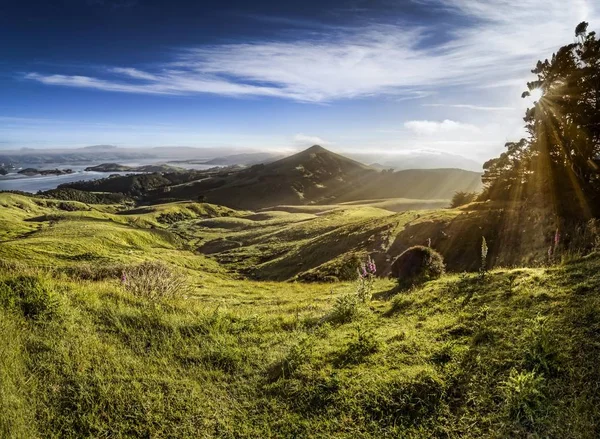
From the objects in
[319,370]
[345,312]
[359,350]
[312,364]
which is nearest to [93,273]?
[345,312]

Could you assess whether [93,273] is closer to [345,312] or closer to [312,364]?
[345,312]

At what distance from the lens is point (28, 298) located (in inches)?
337

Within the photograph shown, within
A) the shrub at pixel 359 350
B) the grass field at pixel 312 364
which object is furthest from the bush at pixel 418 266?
the shrub at pixel 359 350

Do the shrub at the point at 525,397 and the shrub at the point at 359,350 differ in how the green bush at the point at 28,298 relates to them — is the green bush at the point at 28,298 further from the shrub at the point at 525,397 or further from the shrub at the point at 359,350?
the shrub at the point at 525,397

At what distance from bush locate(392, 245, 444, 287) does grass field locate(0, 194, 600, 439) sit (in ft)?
15.5

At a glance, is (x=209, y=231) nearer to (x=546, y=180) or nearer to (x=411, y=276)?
(x=546, y=180)

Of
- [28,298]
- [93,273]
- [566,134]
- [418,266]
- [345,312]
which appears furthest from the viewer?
[566,134]

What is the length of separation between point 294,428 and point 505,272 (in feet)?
26.3

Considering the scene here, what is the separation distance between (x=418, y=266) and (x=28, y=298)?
1546 centimetres

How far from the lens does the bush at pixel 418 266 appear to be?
1584 centimetres

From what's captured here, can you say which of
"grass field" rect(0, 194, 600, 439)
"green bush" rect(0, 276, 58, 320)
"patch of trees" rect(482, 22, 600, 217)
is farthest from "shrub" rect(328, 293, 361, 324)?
"patch of trees" rect(482, 22, 600, 217)

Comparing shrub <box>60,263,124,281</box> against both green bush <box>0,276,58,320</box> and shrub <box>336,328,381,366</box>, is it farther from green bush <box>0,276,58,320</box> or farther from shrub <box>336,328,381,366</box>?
shrub <box>336,328,381,366</box>

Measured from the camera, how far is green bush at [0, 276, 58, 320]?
27.4ft

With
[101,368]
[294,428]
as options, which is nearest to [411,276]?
[294,428]
